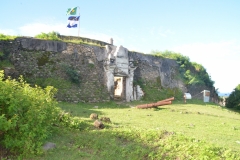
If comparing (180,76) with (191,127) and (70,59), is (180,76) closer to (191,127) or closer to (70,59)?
(70,59)

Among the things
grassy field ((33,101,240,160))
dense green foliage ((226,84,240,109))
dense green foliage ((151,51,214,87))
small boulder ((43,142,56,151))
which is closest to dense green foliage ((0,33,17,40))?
grassy field ((33,101,240,160))

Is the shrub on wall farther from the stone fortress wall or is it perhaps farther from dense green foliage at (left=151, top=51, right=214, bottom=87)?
dense green foliage at (left=151, top=51, right=214, bottom=87)

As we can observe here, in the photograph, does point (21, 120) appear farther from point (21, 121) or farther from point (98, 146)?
point (98, 146)

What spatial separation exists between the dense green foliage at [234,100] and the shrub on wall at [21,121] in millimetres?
20536

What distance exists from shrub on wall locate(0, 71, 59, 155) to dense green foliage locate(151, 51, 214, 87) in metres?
16.7

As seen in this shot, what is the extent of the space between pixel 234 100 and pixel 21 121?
2148 centimetres

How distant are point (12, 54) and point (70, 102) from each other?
13.8 feet

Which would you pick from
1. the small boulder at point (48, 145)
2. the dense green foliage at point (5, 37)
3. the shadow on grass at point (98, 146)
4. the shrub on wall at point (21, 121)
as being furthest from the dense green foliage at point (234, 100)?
the shrub on wall at point (21, 121)

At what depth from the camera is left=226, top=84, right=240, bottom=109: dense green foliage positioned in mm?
21922

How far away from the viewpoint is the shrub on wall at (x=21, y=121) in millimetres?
5387

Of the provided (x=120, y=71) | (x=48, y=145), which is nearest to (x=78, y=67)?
(x=120, y=71)

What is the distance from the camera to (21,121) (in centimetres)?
562

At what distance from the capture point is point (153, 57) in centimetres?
1994

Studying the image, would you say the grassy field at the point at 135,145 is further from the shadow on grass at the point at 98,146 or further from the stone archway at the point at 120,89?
the stone archway at the point at 120,89
